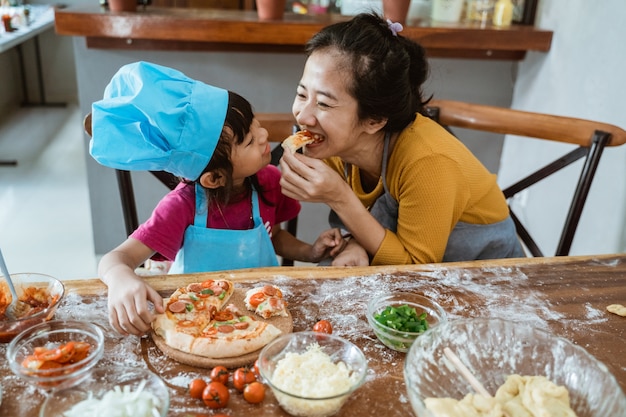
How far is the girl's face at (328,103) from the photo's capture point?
1691 mm

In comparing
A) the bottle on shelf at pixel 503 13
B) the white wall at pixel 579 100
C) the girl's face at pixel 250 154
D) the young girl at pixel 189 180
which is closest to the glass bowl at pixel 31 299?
the young girl at pixel 189 180

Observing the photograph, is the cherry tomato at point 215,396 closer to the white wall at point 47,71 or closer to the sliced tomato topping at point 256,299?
the sliced tomato topping at point 256,299

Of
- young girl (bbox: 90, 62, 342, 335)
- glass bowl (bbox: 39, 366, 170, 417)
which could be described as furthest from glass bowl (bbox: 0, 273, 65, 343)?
glass bowl (bbox: 39, 366, 170, 417)

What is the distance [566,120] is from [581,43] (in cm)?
98

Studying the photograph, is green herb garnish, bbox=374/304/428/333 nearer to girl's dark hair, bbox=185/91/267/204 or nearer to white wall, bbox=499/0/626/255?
girl's dark hair, bbox=185/91/267/204

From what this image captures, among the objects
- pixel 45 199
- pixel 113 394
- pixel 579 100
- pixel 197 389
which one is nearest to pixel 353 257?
pixel 197 389

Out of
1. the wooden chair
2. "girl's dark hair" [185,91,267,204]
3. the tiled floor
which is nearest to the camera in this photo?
"girl's dark hair" [185,91,267,204]

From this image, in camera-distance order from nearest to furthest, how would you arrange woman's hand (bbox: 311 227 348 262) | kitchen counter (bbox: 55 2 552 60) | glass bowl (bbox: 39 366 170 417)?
1. glass bowl (bbox: 39 366 170 417)
2. woman's hand (bbox: 311 227 348 262)
3. kitchen counter (bbox: 55 2 552 60)

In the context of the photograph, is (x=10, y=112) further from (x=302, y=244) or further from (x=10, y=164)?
(x=302, y=244)

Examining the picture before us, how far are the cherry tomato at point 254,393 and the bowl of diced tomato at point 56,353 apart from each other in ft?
1.02

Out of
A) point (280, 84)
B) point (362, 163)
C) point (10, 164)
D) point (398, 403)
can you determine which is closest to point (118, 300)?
point (398, 403)

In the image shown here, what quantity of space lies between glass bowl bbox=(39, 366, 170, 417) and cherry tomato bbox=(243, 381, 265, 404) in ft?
0.48

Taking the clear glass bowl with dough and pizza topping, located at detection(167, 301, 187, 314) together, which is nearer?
the clear glass bowl with dough

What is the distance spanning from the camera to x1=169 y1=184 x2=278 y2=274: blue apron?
1.71m
